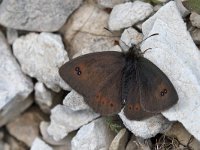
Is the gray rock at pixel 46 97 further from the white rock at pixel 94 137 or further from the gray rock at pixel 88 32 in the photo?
the white rock at pixel 94 137

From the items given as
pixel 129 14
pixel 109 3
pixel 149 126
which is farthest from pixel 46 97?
pixel 149 126

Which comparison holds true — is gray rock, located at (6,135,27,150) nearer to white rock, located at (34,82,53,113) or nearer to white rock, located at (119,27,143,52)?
white rock, located at (34,82,53,113)

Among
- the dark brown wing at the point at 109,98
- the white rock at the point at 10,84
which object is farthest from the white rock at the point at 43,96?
the dark brown wing at the point at 109,98

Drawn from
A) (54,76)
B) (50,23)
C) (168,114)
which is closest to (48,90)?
(54,76)

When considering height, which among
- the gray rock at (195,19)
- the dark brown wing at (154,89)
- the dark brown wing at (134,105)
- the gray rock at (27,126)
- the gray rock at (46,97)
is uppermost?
the gray rock at (195,19)

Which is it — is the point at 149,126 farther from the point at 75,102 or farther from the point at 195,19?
the point at 195,19

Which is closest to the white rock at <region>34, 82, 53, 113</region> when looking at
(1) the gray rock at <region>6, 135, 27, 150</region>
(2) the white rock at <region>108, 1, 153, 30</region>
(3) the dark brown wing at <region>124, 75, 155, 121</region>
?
(1) the gray rock at <region>6, 135, 27, 150</region>
